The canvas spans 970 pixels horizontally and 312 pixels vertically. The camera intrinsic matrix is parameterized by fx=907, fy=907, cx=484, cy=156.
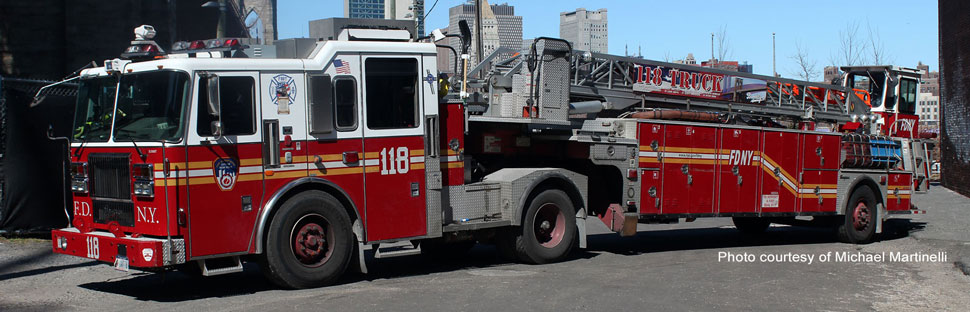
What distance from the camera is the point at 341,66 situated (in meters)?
9.45

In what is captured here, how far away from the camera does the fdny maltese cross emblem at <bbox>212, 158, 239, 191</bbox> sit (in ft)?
28.0

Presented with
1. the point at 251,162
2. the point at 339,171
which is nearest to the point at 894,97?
the point at 339,171

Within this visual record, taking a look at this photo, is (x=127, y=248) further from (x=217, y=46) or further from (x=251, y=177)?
(x=217, y=46)

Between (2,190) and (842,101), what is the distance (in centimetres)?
1431

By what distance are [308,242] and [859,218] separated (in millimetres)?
10565

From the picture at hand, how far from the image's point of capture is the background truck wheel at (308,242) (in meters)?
8.89

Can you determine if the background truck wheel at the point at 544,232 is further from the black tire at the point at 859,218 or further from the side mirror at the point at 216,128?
the black tire at the point at 859,218

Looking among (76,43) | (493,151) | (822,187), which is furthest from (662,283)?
(76,43)

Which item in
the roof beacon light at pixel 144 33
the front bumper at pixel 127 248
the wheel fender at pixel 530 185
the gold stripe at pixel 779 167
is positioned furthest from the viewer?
the gold stripe at pixel 779 167

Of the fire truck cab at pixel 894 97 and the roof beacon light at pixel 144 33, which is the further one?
the fire truck cab at pixel 894 97

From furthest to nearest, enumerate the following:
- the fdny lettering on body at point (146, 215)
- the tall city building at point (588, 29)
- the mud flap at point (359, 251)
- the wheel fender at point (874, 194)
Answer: the tall city building at point (588, 29) < the wheel fender at point (874, 194) < the mud flap at point (359, 251) < the fdny lettering on body at point (146, 215)

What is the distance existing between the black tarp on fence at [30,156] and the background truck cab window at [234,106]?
16.9 ft

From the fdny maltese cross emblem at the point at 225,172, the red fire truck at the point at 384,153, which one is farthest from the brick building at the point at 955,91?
the fdny maltese cross emblem at the point at 225,172

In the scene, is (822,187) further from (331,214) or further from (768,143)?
(331,214)
